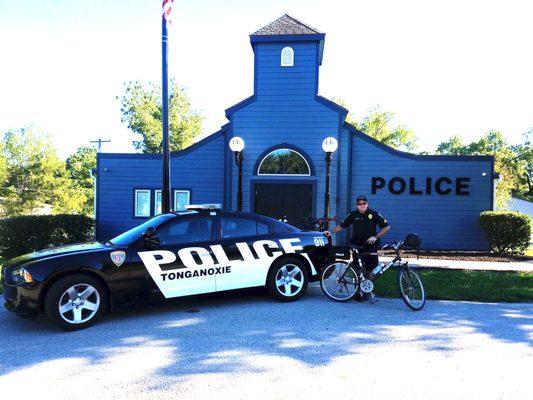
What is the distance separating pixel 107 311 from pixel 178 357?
215 cm

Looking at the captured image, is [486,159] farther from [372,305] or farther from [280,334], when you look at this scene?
[280,334]

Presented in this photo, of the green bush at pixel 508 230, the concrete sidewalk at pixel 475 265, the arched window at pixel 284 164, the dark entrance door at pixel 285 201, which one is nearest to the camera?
the concrete sidewalk at pixel 475 265

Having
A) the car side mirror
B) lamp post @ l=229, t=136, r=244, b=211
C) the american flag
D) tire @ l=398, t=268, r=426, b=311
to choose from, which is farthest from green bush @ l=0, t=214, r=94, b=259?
tire @ l=398, t=268, r=426, b=311

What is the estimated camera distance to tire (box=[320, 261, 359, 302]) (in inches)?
257

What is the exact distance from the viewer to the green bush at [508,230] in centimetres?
1238

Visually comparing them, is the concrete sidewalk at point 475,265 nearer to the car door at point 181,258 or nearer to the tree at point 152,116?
the car door at point 181,258

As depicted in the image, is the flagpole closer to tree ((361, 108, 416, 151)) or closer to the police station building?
the police station building

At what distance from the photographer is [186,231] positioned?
19.7 feet

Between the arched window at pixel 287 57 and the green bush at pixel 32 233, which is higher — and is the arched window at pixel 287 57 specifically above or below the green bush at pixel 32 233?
above

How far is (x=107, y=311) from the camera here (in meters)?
5.79

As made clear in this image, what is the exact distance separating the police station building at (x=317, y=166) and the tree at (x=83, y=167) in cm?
3351

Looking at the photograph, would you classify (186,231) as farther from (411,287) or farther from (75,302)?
(411,287)

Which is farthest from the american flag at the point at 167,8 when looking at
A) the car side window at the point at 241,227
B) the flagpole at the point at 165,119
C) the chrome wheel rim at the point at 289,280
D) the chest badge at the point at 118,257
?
the chrome wheel rim at the point at 289,280

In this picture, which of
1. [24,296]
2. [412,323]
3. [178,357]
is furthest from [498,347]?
[24,296]
